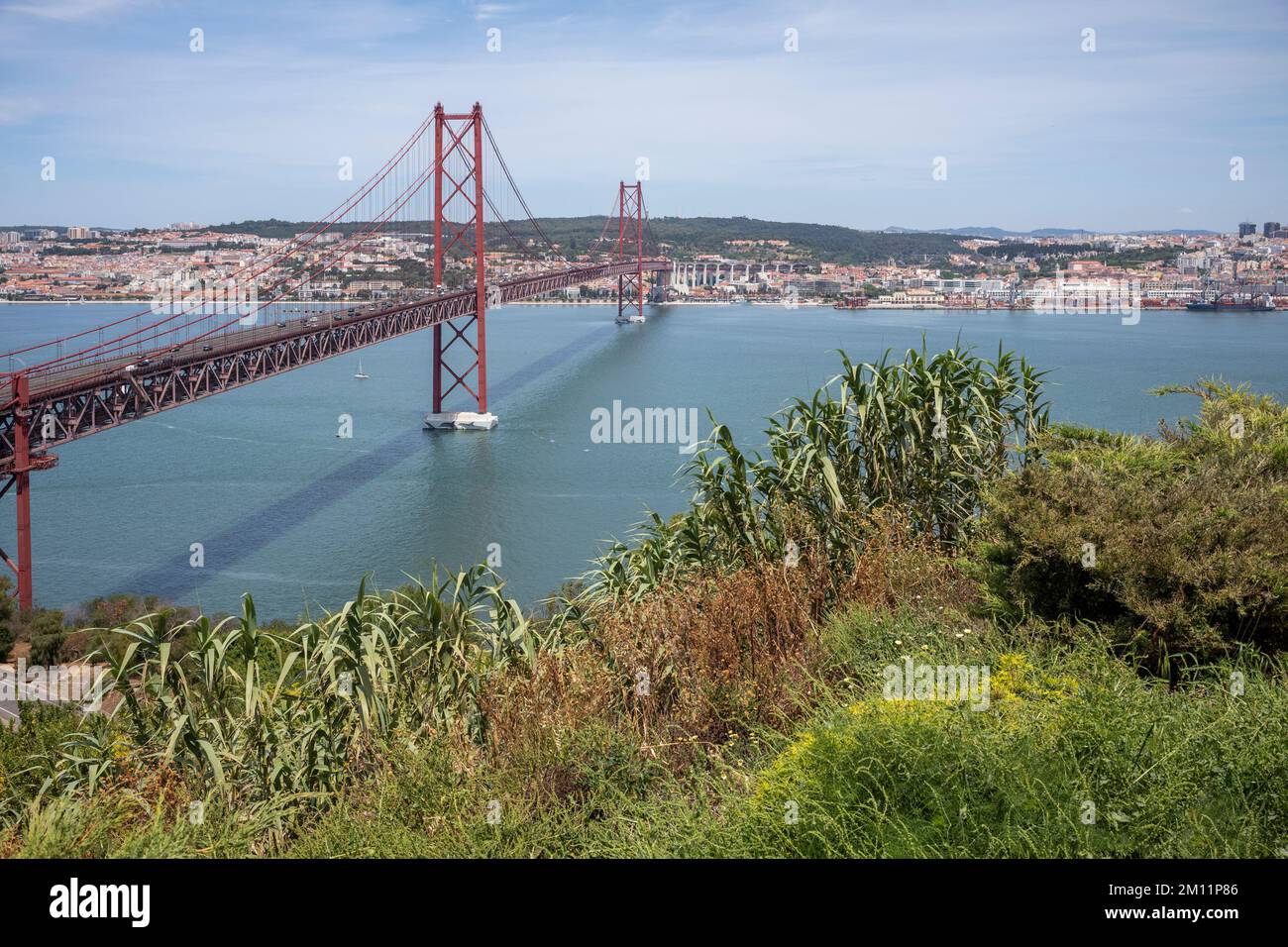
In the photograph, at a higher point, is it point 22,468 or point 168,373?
point 168,373

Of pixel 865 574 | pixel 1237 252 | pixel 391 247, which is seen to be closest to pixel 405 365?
pixel 391 247

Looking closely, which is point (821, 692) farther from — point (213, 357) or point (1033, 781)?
point (213, 357)

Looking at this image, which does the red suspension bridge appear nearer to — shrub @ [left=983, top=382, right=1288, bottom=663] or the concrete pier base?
the concrete pier base

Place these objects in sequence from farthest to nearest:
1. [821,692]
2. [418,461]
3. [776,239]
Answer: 1. [776,239]
2. [418,461]
3. [821,692]

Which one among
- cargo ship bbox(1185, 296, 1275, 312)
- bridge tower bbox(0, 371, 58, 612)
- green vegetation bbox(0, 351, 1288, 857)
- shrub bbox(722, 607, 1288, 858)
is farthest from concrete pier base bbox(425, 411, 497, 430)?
cargo ship bbox(1185, 296, 1275, 312)

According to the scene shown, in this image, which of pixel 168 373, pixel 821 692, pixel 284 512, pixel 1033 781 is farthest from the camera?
pixel 284 512

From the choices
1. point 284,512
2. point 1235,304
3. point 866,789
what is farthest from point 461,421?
point 1235,304
